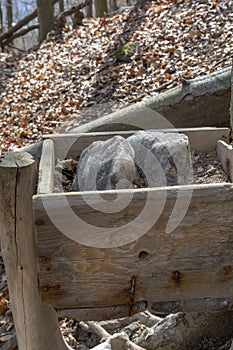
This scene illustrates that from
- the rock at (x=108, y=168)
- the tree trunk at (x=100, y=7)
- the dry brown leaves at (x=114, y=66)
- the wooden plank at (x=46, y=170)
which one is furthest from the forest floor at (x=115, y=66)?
the tree trunk at (x=100, y=7)

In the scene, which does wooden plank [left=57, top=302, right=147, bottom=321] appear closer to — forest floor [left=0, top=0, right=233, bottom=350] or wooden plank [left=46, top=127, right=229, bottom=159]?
wooden plank [left=46, top=127, right=229, bottom=159]

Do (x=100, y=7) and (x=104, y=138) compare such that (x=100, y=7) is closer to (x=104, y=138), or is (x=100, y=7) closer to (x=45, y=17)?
(x=45, y=17)

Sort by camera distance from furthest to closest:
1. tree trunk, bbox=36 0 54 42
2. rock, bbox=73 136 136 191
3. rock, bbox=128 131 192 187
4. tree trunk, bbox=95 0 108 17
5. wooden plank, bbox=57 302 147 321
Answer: tree trunk, bbox=95 0 108 17
tree trunk, bbox=36 0 54 42
rock, bbox=128 131 192 187
rock, bbox=73 136 136 191
wooden plank, bbox=57 302 147 321

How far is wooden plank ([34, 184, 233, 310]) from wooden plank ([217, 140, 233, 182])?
61 cm

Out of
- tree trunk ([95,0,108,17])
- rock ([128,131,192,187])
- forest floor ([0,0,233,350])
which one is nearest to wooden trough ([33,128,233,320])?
rock ([128,131,192,187])

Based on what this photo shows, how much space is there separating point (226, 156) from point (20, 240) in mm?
1342

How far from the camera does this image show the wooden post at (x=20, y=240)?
73.0 inches

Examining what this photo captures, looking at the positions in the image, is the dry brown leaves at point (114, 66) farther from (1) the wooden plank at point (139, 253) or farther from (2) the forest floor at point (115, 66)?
(1) the wooden plank at point (139, 253)

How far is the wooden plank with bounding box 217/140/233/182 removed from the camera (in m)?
2.57

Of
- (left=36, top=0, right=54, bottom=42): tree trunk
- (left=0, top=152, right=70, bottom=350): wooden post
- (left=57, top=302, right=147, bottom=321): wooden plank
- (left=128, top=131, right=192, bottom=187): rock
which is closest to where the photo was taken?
(left=0, top=152, right=70, bottom=350): wooden post

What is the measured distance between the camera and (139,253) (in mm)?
1969

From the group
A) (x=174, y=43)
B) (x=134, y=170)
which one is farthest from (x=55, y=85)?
(x=134, y=170)

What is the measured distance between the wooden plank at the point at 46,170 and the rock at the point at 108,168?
178 mm

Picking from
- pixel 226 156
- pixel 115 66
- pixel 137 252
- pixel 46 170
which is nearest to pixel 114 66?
pixel 115 66
